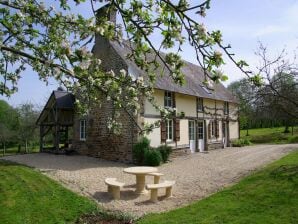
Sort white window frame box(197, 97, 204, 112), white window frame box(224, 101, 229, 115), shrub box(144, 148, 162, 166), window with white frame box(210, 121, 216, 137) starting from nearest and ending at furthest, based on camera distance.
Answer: shrub box(144, 148, 162, 166), white window frame box(197, 97, 204, 112), window with white frame box(210, 121, 216, 137), white window frame box(224, 101, 229, 115)

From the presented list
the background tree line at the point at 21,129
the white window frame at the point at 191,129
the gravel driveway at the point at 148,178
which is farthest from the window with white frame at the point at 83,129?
the background tree line at the point at 21,129

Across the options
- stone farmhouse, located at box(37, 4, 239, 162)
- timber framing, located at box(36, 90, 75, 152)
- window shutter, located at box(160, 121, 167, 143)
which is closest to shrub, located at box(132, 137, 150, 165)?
stone farmhouse, located at box(37, 4, 239, 162)

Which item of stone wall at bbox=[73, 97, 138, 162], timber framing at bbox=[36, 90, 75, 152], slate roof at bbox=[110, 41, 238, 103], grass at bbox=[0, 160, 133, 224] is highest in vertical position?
slate roof at bbox=[110, 41, 238, 103]

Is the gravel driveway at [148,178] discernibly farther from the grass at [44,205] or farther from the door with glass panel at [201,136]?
the door with glass panel at [201,136]

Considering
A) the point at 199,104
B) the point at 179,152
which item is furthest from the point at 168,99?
the point at 199,104

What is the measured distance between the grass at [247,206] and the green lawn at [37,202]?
209cm

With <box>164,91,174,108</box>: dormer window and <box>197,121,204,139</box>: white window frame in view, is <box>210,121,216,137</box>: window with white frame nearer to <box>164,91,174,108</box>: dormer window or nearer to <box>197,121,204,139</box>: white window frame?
<box>197,121,204,139</box>: white window frame

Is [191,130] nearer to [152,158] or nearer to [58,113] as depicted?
[152,158]

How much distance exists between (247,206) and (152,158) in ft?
24.3

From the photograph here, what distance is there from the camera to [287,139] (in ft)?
103

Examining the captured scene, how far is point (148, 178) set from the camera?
41.0 ft

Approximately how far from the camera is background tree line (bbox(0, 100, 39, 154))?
2953 cm

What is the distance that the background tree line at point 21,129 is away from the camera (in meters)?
29.5

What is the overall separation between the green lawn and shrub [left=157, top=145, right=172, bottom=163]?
6.17m
